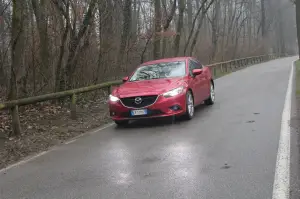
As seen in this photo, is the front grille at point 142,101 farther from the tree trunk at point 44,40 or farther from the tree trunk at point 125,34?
the tree trunk at point 125,34

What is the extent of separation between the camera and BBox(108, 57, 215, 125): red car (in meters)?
9.84

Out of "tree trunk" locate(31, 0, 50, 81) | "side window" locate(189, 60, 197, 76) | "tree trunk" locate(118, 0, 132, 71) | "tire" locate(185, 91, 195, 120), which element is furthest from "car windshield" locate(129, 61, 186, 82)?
"tree trunk" locate(118, 0, 132, 71)

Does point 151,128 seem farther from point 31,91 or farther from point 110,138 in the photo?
point 31,91

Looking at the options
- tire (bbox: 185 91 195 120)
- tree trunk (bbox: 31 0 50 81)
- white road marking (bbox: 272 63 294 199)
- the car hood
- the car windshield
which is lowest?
white road marking (bbox: 272 63 294 199)

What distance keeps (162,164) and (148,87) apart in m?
4.09

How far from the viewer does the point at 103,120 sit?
37.7 feet

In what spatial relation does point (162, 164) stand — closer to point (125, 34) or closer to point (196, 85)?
point (196, 85)

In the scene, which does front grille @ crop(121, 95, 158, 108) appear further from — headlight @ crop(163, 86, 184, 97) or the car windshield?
the car windshield

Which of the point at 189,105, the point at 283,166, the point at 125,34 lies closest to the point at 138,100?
the point at 189,105

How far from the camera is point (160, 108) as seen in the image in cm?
980

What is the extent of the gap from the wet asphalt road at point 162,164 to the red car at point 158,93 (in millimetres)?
370

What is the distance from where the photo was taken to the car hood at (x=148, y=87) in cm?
997

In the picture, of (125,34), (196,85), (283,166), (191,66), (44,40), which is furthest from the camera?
(125,34)

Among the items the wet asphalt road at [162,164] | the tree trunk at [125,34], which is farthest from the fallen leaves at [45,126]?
the tree trunk at [125,34]
